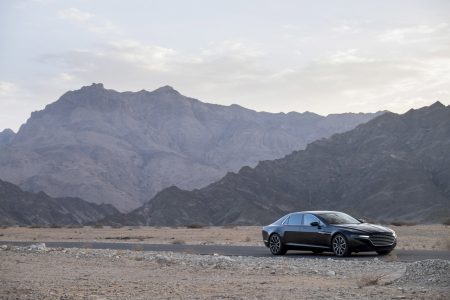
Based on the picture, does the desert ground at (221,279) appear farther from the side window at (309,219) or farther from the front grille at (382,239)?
the side window at (309,219)

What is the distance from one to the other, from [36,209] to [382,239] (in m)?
99.5

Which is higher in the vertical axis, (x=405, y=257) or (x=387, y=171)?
(x=387, y=171)

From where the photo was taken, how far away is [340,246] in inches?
796

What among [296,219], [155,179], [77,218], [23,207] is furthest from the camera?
[155,179]

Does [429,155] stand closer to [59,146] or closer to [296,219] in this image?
[296,219]

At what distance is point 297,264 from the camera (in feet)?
57.8

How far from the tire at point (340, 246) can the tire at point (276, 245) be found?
1.91 meters

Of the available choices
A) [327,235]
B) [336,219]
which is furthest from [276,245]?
[336,219]

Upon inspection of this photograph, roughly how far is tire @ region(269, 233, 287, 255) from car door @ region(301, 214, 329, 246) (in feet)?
2.76

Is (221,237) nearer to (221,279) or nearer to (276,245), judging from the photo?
Answer: (276,245)

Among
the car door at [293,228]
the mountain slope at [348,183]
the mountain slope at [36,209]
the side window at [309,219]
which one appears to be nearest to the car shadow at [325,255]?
the car door at [293,228]

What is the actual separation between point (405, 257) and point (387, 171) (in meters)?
76.3

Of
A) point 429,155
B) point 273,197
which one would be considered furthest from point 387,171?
point 273,197

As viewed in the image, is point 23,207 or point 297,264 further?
point 23,207
